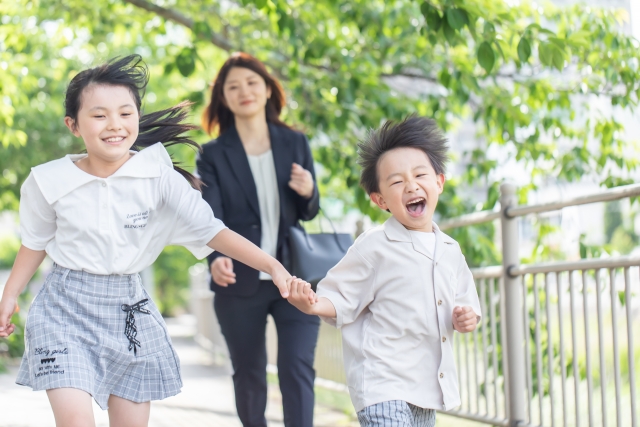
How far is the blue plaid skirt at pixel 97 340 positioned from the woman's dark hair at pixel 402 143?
893mm

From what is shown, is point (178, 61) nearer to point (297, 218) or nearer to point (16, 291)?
point (297, 218)

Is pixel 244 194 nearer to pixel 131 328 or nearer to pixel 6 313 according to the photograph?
pixel 131 328

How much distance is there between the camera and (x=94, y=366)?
253 centimetres

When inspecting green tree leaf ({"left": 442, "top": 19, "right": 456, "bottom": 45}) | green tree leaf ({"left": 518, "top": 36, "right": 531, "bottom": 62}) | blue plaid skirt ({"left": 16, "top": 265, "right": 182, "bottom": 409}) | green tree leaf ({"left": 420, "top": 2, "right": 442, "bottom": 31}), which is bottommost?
blue plaid skirt ({"left": 16, "top": 265, "right": 182, "bottom": 409})

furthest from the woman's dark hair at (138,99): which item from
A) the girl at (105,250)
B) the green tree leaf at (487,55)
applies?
the green tree leaf at (487,55)

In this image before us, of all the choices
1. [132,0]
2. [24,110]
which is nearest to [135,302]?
[132,0]

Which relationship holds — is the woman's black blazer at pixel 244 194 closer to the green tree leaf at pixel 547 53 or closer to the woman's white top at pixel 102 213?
the woman's white top at pixel 102 213

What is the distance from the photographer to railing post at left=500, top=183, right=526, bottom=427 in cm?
420

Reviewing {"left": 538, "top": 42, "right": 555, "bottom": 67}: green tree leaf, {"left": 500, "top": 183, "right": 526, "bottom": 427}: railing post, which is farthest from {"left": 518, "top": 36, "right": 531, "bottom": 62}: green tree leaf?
{"left": 500, "top": 183, "right": 526, "bottom": 427}: railing post

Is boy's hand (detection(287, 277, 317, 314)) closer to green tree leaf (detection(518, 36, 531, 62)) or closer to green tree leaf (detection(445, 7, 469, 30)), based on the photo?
green tree leaf (detection(445, 7, 469, 30))

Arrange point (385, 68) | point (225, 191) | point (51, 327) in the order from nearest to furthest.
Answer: point (51, 327) → point (225, 191) → point (385, 68)

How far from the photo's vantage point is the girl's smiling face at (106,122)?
8.45 ft

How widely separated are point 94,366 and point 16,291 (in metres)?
0.35

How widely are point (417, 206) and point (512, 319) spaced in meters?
1.88
